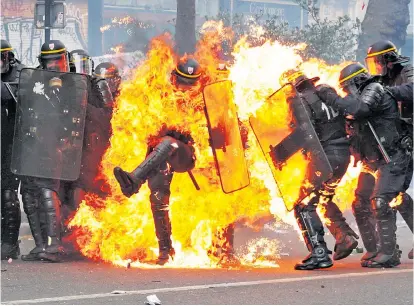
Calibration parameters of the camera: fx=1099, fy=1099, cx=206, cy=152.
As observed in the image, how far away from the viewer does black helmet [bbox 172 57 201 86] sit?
9.26 m

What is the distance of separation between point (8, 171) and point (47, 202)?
54 centimetres

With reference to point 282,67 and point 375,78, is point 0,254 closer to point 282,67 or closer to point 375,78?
point 282,67

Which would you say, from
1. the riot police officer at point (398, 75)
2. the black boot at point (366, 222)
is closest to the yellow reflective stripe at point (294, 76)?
the riot police officer at point (398, 75)

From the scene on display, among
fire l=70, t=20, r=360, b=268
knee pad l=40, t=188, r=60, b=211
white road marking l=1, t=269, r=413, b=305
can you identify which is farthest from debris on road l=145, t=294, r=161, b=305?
knee pad l=40, t=188, r=60, b=211

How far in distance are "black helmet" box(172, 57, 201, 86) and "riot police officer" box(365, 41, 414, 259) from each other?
1.56 meters

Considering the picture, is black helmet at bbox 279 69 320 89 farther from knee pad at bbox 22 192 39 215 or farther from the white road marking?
knee pad at bbox 22 192 39 215

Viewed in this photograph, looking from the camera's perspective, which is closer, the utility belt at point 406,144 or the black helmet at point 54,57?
the utility belt at point 406,144

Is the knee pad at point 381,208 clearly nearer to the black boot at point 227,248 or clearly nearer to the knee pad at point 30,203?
the black boot at point 227,248

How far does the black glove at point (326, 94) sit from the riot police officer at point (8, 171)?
2.61 meters

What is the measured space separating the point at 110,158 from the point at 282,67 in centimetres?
179

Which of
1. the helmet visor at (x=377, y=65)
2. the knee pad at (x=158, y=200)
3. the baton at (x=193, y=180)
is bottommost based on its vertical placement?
the knee pad at (x=158, y=200)

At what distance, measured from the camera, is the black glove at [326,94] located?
902 cm

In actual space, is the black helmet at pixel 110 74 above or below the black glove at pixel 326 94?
above

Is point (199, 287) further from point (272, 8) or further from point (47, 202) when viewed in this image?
point (272, 8)
